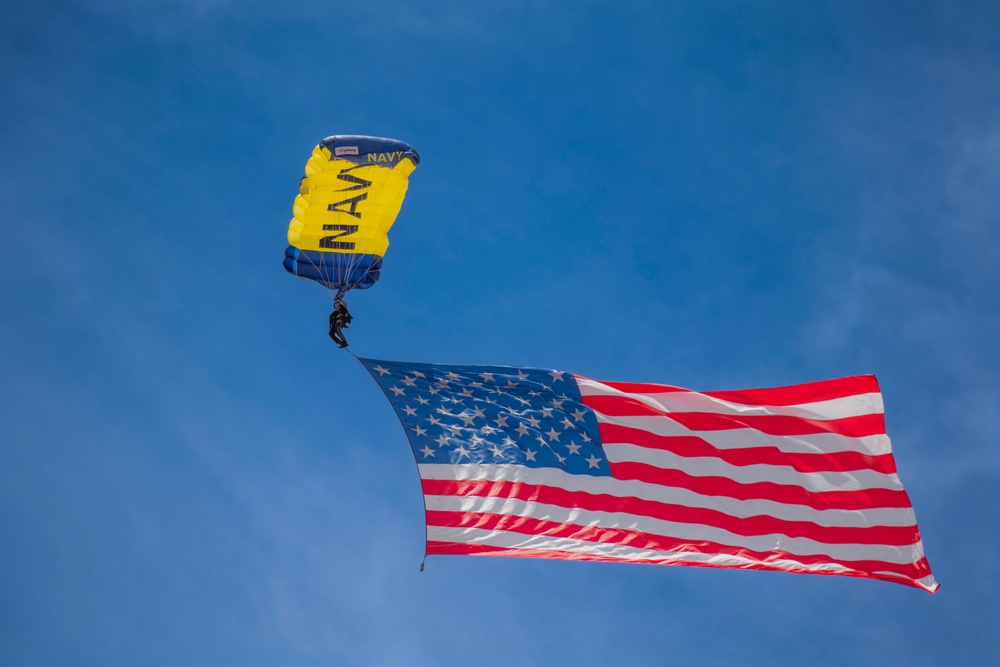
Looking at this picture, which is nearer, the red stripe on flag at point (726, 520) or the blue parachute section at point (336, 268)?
the red stripe on flag at point (726, 520)

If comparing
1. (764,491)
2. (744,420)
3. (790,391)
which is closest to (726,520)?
(764,491)

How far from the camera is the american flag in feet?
56.2

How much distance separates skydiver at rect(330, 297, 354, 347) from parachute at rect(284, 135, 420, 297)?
0.42 metres

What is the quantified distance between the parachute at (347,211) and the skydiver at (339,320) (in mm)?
419

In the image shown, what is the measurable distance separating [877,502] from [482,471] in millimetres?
6934

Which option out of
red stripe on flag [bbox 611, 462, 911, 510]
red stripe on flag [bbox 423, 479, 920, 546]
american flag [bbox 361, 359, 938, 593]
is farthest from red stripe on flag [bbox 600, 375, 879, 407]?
red stripe on flag [bbox 423, 479, 920, 546]

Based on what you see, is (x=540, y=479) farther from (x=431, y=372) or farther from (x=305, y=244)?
(x=305, y=244)

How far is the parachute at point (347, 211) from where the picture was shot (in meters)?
21.3

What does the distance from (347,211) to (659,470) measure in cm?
850

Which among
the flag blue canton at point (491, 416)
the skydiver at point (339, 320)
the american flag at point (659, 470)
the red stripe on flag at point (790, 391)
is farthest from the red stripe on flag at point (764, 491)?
the skydiver at point (339, 320)

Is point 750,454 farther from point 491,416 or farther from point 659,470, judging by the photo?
point 491,416

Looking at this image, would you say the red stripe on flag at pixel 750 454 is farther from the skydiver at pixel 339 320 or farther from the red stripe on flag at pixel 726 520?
the skydiver at pixel 339 320

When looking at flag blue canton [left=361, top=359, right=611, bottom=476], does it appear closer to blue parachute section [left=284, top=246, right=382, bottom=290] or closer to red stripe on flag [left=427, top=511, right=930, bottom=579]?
red stripe on flag [left=427, top=511, right=930, bottom=579]

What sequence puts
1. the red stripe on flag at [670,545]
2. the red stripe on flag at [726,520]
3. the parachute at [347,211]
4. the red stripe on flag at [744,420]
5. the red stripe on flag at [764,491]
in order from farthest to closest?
the parachute at [347,211] → the red stripe on flag at [744,420] → the red stripe on flag at [764,491] → the red stripe on flag at [726,520] → the red stripe on flag at [670,545]
